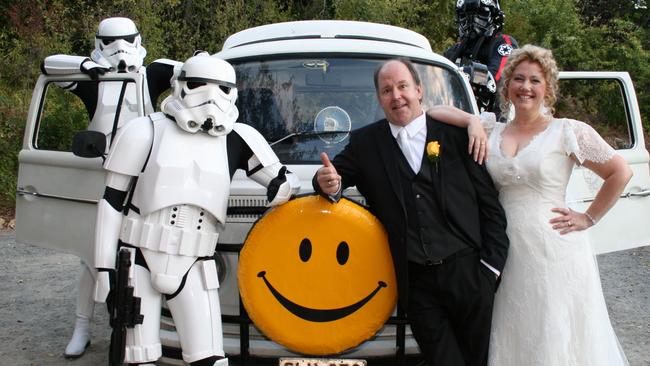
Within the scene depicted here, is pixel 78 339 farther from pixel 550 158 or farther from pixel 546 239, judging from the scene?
pixel 550 158

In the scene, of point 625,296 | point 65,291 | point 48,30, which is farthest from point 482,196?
point 48,30

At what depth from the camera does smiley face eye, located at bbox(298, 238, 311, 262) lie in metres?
3.26

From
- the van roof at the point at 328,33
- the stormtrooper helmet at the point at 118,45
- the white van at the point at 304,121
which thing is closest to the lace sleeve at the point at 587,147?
the white van at the point at 304,121

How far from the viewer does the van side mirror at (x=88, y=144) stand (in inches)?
142

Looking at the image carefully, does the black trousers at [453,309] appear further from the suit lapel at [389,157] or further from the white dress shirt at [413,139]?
the white dress shirt at [413,139]

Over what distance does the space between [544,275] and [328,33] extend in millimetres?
2754

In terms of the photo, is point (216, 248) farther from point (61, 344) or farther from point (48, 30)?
point (48, 30)

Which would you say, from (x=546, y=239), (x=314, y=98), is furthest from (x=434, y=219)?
(x=314, y=98)

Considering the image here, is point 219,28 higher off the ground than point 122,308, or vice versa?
point 219,28

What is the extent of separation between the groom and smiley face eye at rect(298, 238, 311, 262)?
23cm

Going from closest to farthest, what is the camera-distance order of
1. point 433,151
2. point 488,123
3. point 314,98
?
point 433,151 → point 488,123 → point 314,98

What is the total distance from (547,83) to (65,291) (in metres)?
5.49

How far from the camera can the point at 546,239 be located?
10.8 feet

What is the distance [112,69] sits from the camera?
15.5ft
